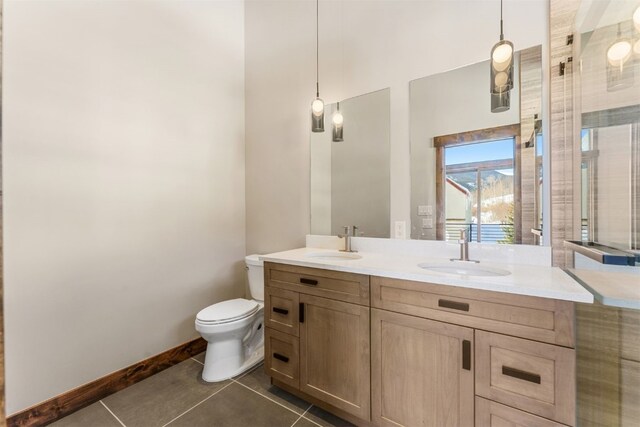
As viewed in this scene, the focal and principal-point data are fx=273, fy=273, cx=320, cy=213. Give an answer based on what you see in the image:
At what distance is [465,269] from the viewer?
1.51m

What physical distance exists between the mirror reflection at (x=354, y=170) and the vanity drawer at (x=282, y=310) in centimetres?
68

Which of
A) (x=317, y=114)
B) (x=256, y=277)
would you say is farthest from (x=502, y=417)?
(x=317, y=114)

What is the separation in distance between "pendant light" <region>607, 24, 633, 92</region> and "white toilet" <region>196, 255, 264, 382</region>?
226 centimetres

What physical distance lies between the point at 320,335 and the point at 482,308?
855 millimetres

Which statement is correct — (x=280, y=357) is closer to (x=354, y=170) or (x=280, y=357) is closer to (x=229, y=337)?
(x=229, y=337)

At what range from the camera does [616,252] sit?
2.94 feet

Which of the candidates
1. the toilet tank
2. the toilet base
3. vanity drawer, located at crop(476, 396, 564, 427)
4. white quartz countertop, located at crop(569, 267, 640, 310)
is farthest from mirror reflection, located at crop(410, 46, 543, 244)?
the toilet base

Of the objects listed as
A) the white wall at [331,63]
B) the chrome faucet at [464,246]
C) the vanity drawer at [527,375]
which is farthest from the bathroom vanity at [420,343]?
the white wall at [331,63]

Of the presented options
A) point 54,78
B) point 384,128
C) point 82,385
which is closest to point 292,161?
point 384,128

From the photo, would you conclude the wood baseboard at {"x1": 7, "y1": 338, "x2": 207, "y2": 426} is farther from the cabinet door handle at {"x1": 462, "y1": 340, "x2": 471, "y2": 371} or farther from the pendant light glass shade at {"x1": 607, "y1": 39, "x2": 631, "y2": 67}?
the pendant light glass shade at {"x1": 607, "y1": 39, "x2": 631, "y2": 67}

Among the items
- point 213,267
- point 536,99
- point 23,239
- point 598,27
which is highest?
point 598,27

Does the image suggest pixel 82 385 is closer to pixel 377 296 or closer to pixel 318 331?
pixel 318 331

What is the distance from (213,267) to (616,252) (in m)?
2.53

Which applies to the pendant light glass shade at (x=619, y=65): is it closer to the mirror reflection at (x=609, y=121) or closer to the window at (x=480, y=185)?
the mirror reflection at (x=609, y=121)
